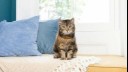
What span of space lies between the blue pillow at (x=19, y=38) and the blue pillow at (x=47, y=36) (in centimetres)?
6

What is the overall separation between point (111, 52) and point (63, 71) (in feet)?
3.22

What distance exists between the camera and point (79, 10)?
9.31 ft

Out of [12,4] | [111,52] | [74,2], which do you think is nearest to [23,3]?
[12,4]

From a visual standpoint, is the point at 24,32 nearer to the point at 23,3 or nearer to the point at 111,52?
the point at 23,3

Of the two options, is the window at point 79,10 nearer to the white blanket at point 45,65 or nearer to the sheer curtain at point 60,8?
the sheer curtain at point 60,8

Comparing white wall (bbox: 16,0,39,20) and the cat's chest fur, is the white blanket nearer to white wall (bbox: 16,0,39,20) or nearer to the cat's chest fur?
the cat's chest fur

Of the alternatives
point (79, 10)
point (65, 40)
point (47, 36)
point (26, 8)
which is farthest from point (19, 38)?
point (79, 10)

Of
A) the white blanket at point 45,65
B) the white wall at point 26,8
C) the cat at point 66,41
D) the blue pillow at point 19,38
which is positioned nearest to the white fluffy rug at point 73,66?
the white blanket at point 45,65

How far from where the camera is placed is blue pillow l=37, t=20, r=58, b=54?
2447 mm

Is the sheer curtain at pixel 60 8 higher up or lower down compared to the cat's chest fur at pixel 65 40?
higher up

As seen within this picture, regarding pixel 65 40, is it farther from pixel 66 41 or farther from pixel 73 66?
pixel 73 66

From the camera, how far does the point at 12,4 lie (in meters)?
3.02

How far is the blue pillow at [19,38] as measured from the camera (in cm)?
228

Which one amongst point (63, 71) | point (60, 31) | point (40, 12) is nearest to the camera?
point (63, 71)
